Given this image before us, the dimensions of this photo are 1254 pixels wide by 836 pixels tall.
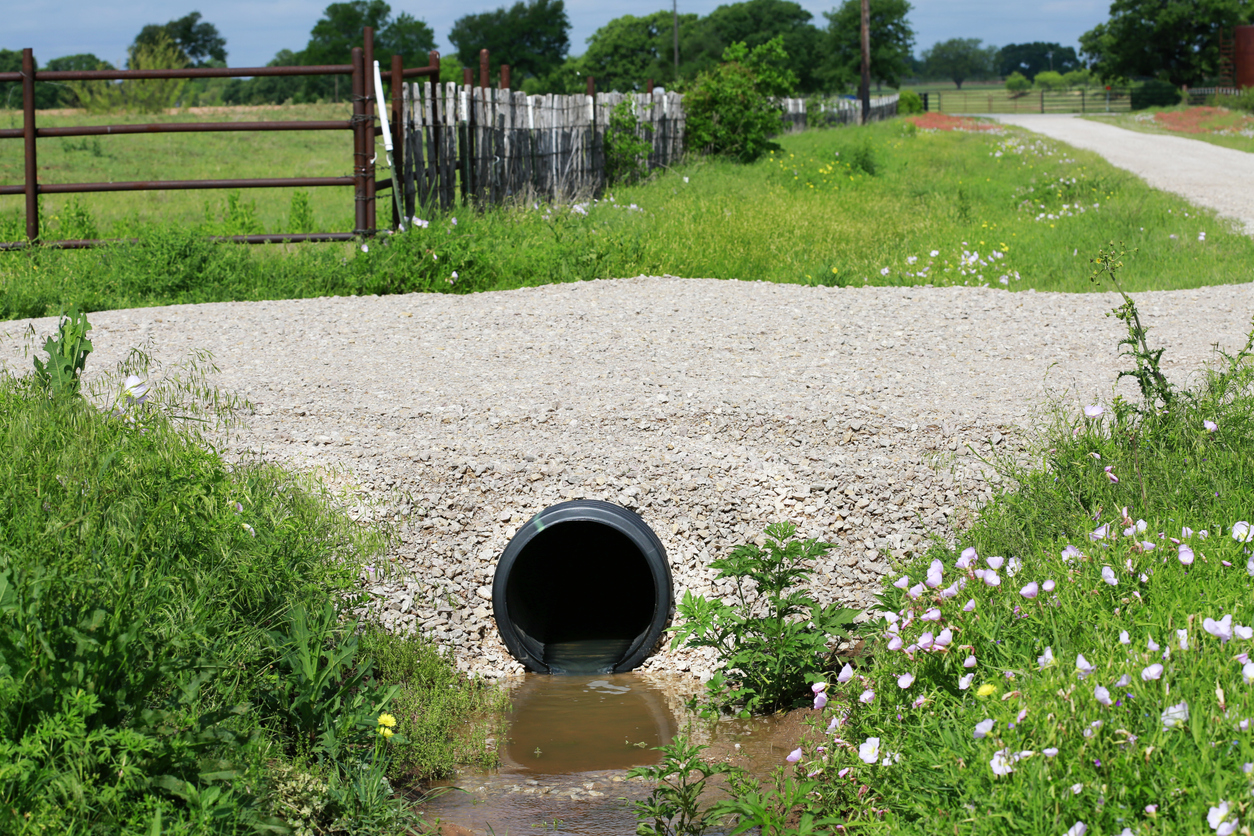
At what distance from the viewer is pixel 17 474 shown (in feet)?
11.3

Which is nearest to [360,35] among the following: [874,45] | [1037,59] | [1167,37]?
[874,45]

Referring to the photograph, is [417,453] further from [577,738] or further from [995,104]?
[995,104]

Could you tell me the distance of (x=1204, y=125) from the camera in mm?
32219

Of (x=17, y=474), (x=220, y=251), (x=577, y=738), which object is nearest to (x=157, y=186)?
(x=220, y=251)

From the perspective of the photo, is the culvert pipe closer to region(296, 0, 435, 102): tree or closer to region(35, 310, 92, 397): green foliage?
region(35, 310, 92, 397): green foliage

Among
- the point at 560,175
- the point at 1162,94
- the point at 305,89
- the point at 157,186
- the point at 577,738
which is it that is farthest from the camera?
the point at 305,89

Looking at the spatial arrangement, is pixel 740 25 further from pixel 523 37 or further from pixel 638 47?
pixel 523 37

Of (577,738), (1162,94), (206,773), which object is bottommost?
(577,738)

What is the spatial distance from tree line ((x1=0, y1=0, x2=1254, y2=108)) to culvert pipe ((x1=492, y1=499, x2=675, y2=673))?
1457 cm

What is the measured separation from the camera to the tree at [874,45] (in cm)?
5781

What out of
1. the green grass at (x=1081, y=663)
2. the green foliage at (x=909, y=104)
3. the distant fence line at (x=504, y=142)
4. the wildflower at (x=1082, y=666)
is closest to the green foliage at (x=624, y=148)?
the distant fence line at (x=504, y=142)

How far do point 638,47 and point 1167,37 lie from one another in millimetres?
57056

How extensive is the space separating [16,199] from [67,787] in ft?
78.9

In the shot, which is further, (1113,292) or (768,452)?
(1113,292)
